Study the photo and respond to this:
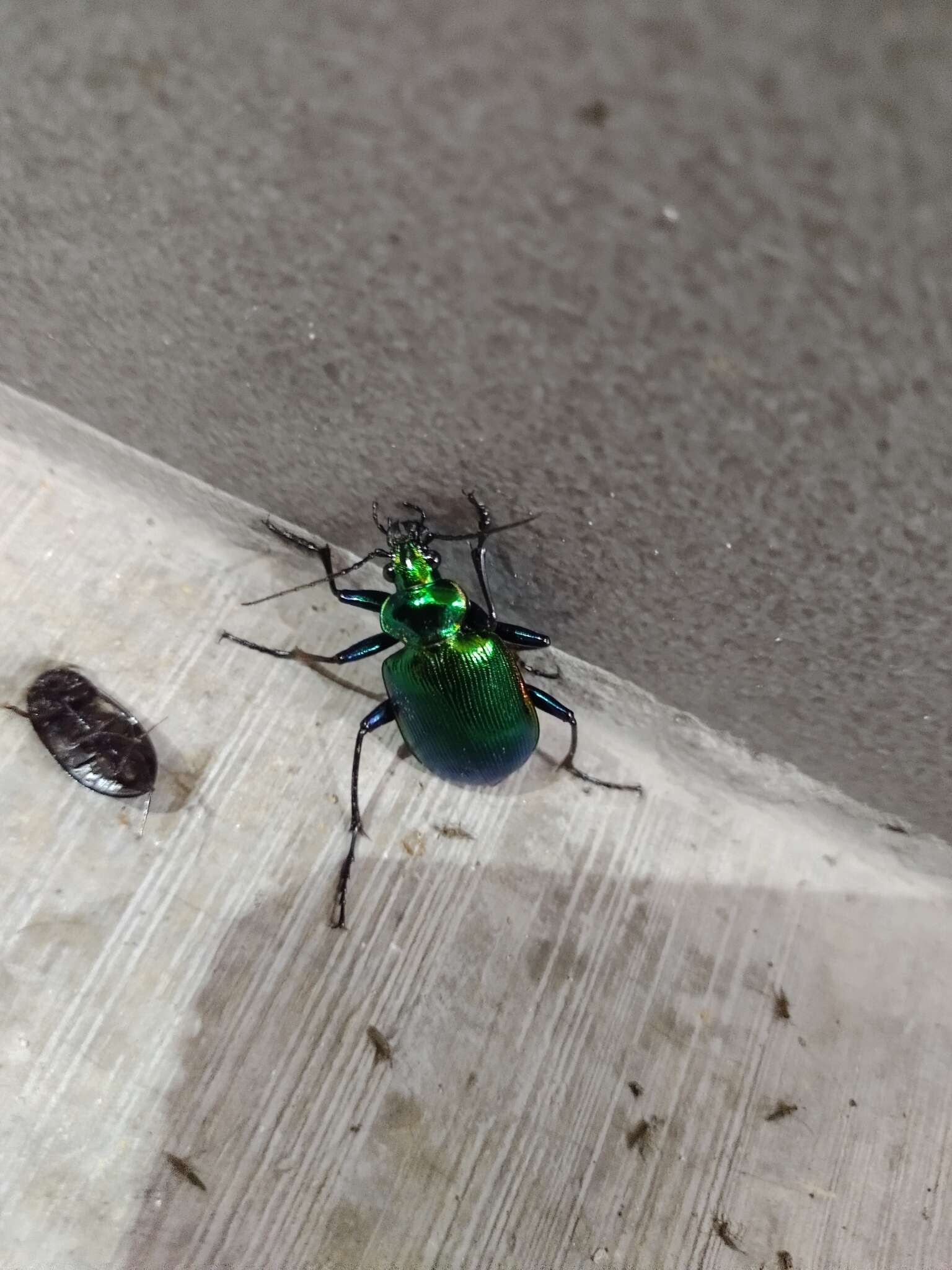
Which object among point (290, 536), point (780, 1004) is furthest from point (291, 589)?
point (780, 1004)

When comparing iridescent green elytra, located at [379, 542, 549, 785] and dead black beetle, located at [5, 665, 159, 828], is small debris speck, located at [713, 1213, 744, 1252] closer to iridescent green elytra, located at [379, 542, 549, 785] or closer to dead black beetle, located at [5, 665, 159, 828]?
iridescent green elytra, located at [379, 542, 549, 785]

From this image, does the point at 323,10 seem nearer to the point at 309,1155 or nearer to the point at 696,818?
the point at 696,818

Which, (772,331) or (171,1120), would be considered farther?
(171,1120)

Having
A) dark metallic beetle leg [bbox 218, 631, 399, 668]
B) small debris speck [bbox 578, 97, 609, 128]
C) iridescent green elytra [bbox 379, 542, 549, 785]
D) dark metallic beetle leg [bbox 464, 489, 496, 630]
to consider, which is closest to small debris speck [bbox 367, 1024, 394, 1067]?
iridescent green elytra [bbox 379, 542, 549, 785]

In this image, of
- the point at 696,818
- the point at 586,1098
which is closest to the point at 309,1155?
the point at 586,1098

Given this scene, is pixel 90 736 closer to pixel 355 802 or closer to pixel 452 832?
pixel 355 802
